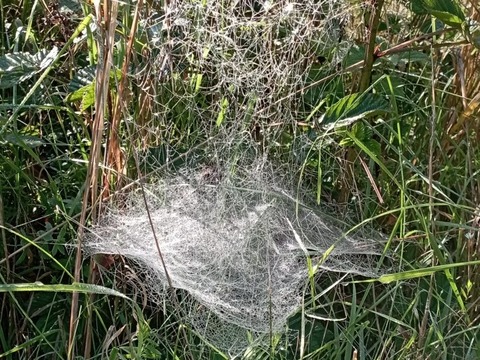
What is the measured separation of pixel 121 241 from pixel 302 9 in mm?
558

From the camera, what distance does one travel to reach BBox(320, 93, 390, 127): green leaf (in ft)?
4.97

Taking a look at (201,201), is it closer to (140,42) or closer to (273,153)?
(273,153)

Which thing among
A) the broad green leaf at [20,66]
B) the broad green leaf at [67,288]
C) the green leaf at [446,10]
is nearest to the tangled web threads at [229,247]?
the broad green leaf at [67,288]

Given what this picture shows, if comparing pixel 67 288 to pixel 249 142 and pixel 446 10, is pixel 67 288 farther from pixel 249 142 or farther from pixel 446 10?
pixel 446 10

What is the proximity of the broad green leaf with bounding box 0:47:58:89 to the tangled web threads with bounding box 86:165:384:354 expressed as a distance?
0.96 ft

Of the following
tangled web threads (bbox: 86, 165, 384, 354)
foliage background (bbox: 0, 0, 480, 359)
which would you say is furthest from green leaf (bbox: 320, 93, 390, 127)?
tangled web threads (bbox: 86, 165, 384, 354)

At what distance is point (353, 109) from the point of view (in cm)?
154

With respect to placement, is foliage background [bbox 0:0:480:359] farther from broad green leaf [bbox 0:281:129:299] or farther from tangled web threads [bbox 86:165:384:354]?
broad green leaf [bbox 0:281:129:299]

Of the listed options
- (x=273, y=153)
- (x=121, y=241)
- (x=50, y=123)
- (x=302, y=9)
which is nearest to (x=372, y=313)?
(x=273, y=153)

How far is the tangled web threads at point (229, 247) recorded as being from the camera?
4.73 ft

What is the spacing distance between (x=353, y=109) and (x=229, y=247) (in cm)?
34

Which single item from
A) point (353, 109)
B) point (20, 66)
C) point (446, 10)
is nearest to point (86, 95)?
point (20, 66)

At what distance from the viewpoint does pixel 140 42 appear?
1.58 meters

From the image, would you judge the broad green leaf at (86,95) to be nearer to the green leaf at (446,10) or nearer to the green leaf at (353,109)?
the green leaf at (353,109)
